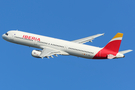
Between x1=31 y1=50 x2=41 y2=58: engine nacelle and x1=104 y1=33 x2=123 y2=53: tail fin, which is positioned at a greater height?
x1=104 y1=33 x2=123 y2=53: tail fin

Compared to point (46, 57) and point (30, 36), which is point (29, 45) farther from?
point (46, 57)

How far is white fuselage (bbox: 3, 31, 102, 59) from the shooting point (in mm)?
94875

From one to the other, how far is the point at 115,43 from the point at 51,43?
69.4 feet

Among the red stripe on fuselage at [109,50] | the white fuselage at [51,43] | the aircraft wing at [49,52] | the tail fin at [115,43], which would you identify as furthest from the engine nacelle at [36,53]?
the tail fin at [115,43]

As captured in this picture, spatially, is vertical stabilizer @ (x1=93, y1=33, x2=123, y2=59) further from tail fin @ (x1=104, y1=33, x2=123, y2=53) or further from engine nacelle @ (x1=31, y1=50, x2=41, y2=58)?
engine nacelle @ (x1=31, y1=50, x2=41, y2=58)

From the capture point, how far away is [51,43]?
324 feet

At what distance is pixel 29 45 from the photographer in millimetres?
102625

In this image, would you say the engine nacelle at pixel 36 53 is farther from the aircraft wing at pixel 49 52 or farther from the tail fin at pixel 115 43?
the tail fin at pixel 115 43

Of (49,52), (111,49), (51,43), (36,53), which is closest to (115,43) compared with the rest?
(111,49)

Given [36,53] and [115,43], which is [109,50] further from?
[36,53]

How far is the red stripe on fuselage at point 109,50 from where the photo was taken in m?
90.6

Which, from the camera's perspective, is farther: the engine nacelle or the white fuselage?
the white fuselage

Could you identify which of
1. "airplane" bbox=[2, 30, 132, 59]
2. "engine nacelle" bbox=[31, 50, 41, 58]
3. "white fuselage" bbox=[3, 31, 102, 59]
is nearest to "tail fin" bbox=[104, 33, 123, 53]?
"airplane" bbox=[2, 30, 132, 59]

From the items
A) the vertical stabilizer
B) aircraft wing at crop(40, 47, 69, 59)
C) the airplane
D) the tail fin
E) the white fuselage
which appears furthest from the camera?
the white fuselage
